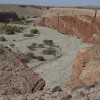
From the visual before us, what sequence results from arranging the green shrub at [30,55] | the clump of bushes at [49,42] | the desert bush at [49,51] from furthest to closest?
1. the clump of bushes at [49,42]
2. the desert bush at [49,51]
3. the green shrub at [30,55]

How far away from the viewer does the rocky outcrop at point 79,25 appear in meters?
44.4

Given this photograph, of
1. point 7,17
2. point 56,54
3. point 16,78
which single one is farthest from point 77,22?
point 7,17

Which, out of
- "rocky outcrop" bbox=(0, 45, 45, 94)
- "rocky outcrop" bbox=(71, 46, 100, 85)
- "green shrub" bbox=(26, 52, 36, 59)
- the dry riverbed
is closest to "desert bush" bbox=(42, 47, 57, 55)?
the dry riverbed

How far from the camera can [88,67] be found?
14.6m

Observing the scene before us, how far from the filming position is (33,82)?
10656 mm

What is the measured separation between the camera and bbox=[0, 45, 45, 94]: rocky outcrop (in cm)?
1017

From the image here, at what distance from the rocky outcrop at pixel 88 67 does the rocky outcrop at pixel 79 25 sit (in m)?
23.5

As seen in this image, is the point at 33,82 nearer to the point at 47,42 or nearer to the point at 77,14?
the point at 47,42

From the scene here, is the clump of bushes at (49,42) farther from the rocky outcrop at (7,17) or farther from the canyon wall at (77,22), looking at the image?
the rocky outcrop at (7,17)

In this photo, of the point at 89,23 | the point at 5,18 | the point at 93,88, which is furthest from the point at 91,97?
the point at 5,18

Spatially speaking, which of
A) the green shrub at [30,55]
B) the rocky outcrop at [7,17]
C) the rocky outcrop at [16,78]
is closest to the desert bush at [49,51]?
the green shrub at [30,55]

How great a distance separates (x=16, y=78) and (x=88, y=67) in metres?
4.76

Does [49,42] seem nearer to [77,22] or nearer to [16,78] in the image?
[77,22]

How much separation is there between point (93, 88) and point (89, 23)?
3847 cm
